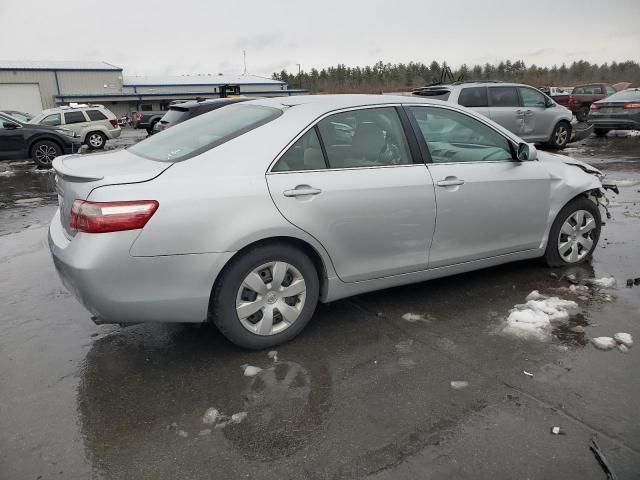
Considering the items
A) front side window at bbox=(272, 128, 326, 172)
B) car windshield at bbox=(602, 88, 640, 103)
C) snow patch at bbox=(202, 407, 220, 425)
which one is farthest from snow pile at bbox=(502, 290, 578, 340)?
car windshield at bbox=(602, 88, 640, 103)

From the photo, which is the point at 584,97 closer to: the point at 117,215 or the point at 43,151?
the point at 43,151

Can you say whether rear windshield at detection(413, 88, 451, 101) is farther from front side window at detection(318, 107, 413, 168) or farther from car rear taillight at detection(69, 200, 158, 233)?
car rear taillight at detection(69, 200, 158, 233)

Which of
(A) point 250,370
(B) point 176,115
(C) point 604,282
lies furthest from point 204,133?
(B) point 176,115

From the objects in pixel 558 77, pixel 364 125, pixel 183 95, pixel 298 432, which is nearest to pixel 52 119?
pixel 364 125

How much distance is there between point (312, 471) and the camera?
2.45m

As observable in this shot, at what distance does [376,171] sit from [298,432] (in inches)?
73.2

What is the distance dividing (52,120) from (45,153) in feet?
16.1

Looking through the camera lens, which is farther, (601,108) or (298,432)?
(601,108)

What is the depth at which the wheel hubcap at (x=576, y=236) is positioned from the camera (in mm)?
4879

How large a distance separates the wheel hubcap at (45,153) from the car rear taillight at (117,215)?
521 inches

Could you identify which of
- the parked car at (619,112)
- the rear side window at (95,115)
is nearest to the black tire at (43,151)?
the rear side window at (95,115)

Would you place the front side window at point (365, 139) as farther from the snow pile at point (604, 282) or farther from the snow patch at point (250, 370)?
the snow pile at point (604, 282)

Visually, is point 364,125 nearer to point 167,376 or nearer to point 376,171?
point 376,171

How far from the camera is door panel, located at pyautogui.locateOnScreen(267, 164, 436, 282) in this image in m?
3.46
